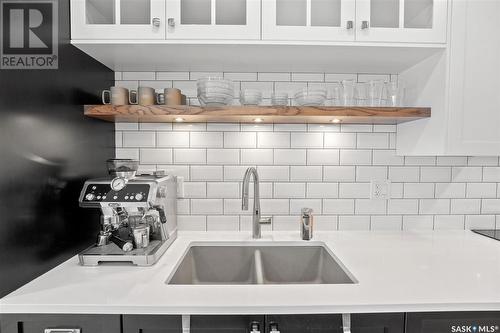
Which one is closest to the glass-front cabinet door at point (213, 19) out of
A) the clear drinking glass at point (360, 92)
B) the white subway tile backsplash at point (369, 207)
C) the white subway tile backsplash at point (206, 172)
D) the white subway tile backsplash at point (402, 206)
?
the clear drinking glass at point (360, 92)

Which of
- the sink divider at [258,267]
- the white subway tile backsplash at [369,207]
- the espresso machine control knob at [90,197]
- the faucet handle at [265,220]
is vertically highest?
the espresso machine control knob at [90,197]

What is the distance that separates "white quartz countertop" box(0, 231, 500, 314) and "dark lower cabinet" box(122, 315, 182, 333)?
0.11ft

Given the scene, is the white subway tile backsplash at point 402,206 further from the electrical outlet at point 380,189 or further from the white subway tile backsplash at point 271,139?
the white subway tile backsplash at point 271,139

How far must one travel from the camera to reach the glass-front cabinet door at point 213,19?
3.84 feet

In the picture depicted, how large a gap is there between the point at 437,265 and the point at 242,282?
816 mm

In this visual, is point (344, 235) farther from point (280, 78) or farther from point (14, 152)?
point (14, 152)

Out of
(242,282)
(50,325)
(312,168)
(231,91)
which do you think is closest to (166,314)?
(50,325)

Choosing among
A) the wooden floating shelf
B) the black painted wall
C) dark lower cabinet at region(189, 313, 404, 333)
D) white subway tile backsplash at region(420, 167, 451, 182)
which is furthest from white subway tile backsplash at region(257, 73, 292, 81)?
dark lower cabinet at region(189, 313, 404, 333)

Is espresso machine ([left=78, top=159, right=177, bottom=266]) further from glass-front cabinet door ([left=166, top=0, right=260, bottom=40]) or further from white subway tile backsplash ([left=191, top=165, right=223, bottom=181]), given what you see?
glass-front cabinet door ([left=166, top=0, right=260, bottom=40])

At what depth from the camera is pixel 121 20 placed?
3.87ft

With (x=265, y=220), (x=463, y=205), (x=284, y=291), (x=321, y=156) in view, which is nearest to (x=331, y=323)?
(x=284, y=291)

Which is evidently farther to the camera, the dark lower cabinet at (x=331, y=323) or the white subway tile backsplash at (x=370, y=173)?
the white subway tile backsplash at (x=370, y=173)

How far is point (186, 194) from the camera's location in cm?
156

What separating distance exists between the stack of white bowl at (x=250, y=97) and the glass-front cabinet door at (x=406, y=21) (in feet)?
1.70
